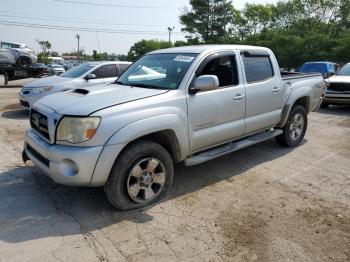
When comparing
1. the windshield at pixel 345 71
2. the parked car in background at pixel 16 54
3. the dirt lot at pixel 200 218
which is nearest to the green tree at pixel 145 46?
the parked car in background at pixel 16 54

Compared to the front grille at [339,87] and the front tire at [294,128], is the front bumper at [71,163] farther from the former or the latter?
the front grille at [339,87]

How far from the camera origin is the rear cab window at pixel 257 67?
209 inches

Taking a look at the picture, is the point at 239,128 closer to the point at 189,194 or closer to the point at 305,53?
the point at 189,194

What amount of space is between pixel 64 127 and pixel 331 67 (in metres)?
16.6

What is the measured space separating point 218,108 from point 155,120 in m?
1.11

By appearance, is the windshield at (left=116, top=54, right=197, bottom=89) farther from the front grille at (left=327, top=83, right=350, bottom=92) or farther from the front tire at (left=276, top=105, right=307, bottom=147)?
the front grille at (left=327, top=83, right=350, bottom=92)

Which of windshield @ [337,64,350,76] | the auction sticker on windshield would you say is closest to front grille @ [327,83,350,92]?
windshield @ [337,64,350,76]

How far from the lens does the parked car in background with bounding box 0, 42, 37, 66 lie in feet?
56.2

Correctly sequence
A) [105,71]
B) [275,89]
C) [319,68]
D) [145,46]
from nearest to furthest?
[275,89] < [105,71] < [319,68] < [145,46]

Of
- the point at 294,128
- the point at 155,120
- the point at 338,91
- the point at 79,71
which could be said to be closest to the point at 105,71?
the point at 79,71

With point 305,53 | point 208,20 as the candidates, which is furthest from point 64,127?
point 208,20

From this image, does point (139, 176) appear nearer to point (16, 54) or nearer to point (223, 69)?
point (223, 69)

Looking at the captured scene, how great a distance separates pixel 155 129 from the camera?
12.9 ft

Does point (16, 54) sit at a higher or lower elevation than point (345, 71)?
higher
